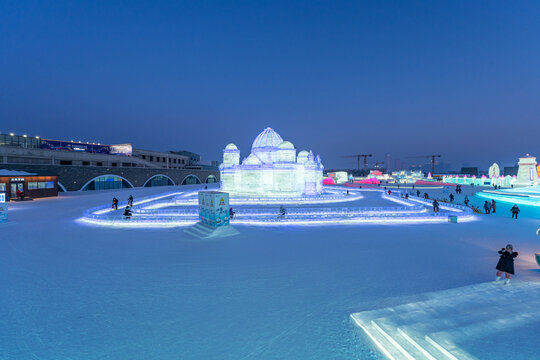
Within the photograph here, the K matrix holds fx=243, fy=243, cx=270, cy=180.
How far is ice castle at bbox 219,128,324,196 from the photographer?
32219 mm

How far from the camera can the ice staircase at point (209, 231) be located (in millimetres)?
13290

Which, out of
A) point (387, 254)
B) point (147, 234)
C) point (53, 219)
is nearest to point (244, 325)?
point (387, 254)

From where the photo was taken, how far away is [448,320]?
5.19 m

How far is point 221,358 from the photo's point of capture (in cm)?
443

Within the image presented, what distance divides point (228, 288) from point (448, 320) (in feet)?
17.7

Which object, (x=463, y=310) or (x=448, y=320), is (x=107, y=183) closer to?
(x=448, y=320)

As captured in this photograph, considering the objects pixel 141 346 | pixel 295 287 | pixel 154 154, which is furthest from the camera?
pixel 154 154

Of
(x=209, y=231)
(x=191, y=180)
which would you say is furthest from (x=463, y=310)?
(x=191, y=180)

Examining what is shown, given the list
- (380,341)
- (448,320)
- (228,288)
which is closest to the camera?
(380,341)

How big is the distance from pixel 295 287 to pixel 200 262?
13.3 feet

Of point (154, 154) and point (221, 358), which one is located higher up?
point (154, 154)

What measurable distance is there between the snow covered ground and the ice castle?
18.8 metres

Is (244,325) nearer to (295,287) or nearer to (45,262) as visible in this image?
(295,287)

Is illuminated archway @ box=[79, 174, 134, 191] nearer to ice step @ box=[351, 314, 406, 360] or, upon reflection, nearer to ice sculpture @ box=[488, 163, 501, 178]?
ice step @ box=[351, 314, 406, 360]
